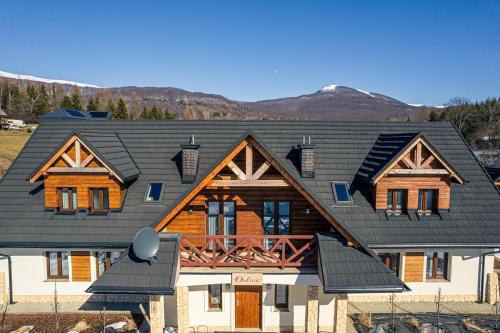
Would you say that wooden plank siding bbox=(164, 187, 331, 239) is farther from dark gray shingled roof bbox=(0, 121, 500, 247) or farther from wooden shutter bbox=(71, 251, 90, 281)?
wooden shutter bbox=(71, 251, 90, 281)

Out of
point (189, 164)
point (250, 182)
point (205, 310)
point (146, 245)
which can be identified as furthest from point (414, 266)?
point (146, 245)

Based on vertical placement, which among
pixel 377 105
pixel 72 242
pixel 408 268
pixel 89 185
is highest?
pixel 377 105

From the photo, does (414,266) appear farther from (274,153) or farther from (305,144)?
(274,153)

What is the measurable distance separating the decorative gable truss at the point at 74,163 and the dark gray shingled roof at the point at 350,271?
326 inches

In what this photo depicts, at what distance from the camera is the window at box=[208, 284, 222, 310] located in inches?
491

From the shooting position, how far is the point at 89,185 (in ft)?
43.8

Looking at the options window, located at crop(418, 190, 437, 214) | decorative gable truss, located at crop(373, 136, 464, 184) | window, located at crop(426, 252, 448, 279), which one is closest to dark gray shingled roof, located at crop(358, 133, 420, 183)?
decorative gable truss, located at crop(373, 136, 464, 184)

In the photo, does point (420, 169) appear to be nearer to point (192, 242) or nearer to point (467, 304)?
point (467, 304)

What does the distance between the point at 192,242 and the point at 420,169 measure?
9.46 m

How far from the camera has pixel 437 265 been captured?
1366 cm

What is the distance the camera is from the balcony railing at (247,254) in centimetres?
1106

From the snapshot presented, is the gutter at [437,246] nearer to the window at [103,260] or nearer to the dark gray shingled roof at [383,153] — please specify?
the dark gray shingled roof at [383,153]

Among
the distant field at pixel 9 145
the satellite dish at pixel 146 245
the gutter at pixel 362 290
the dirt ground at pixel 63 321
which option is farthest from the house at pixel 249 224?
the distant field at pixel 9 145

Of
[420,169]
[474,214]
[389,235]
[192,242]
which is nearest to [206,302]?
[192,242]
